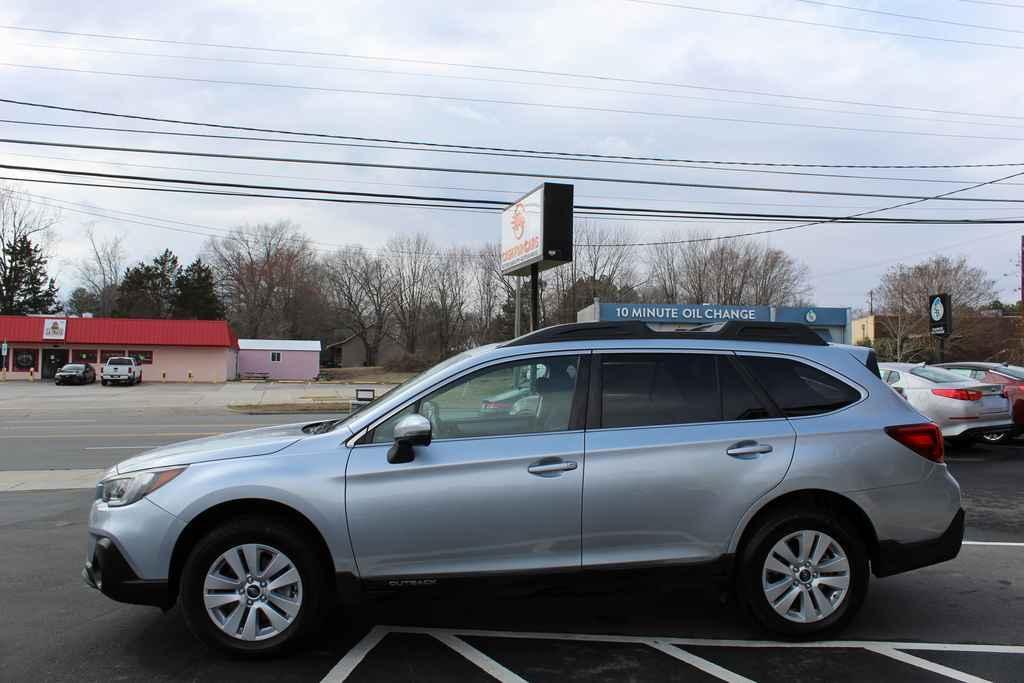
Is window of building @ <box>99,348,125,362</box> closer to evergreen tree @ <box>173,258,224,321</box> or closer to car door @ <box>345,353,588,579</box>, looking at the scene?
evergreen tree @ <box>173,258,224,321</box>

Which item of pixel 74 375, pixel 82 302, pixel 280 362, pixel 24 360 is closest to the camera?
pixel 74 375

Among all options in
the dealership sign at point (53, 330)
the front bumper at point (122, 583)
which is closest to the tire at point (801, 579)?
the front bumper at point (122, 583)

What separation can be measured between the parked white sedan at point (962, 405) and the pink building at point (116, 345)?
52.6 meters

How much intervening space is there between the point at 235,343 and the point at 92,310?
36.6 meters

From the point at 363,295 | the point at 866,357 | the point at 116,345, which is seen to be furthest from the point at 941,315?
the point at 363,295

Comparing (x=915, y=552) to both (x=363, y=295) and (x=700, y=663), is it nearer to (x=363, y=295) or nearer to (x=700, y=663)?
(x=700, y=663)

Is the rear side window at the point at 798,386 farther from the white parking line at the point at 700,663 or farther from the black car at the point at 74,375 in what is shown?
the black car at the point at 74,375

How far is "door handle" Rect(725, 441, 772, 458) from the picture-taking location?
4.39 meters

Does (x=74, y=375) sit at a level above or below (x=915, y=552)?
above

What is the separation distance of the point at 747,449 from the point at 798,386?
23.8 inches

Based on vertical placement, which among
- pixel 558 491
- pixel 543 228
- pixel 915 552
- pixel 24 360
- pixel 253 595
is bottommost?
pixel 253 595

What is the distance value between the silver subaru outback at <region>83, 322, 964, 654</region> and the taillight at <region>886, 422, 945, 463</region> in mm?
14

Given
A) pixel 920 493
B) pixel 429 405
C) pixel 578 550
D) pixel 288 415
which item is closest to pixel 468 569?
pixel 578 550

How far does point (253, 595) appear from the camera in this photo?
4137mm
